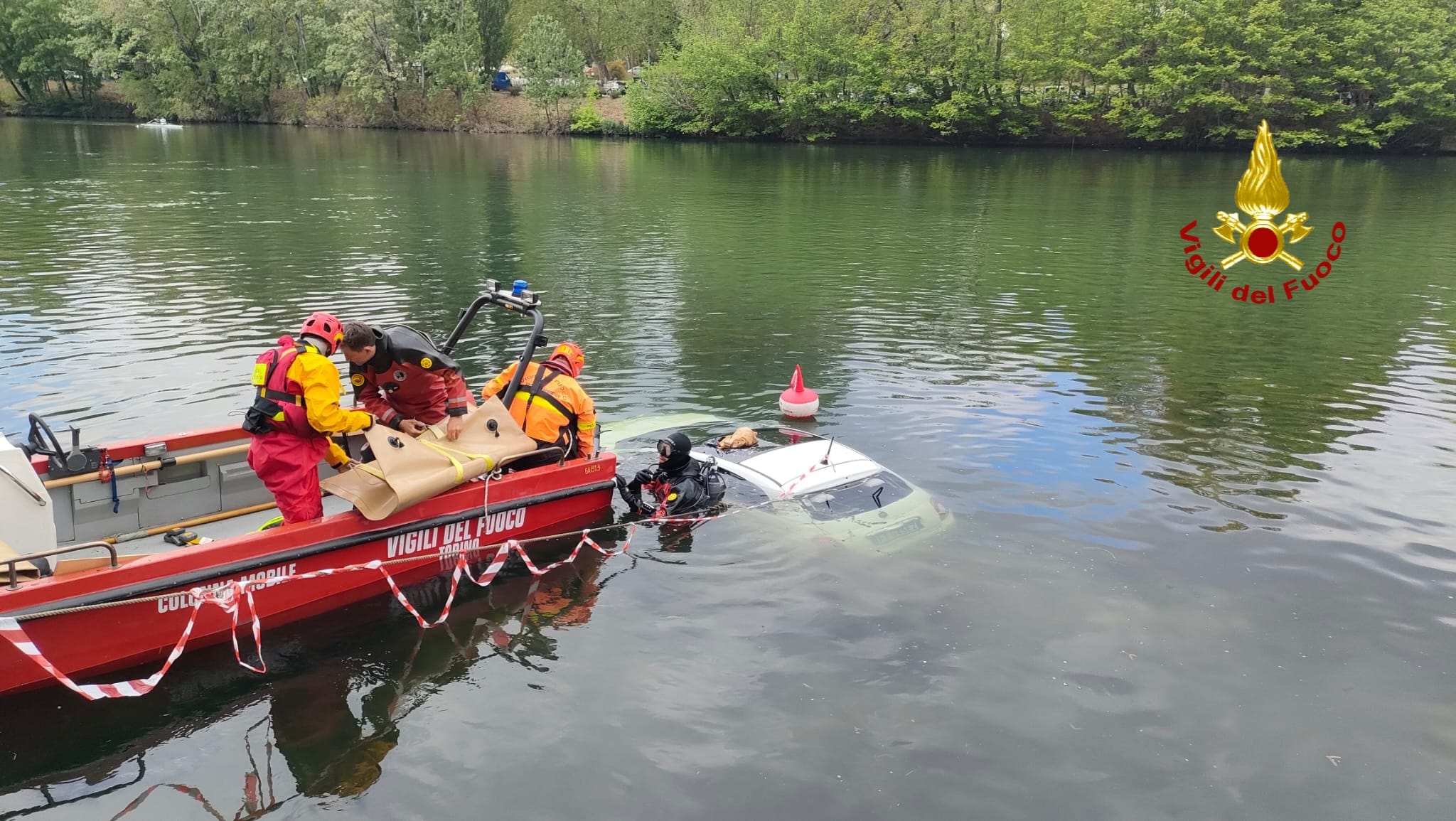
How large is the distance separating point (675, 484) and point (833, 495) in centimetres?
147

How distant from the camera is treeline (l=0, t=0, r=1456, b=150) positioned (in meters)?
48.3

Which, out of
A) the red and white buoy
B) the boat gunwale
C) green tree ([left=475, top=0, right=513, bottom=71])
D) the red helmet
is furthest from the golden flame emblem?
green tree ([left=475, top=0, right=513, bottom=71])

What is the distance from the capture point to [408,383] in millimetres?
8375

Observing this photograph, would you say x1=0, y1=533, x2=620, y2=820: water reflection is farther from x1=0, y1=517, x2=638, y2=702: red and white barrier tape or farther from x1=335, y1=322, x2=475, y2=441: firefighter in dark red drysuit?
x1=335, y1=322, x2=475, y2=441: firefighter in dark red drysuit

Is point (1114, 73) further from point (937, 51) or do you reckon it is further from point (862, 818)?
point (862, 818)

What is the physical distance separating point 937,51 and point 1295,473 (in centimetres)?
5026

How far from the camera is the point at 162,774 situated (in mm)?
5719

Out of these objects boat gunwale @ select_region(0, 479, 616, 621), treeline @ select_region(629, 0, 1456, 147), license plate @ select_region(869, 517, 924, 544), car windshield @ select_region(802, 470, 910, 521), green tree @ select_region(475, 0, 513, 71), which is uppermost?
green tree @ select_region(475, 0, 513, 71)

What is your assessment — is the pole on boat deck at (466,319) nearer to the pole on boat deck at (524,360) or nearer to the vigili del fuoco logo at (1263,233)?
the pole on boat deck at (524,360)

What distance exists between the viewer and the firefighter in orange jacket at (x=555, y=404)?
28.3 feet

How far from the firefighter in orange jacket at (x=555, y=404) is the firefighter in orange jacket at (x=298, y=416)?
1.60 meters

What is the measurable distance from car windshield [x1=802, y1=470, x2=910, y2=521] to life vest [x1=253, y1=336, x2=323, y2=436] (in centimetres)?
439

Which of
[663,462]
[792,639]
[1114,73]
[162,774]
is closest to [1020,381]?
[663,462]

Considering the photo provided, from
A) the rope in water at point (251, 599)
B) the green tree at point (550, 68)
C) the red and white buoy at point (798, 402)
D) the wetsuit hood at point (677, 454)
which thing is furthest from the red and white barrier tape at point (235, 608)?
the green tree at point (550, 68)
